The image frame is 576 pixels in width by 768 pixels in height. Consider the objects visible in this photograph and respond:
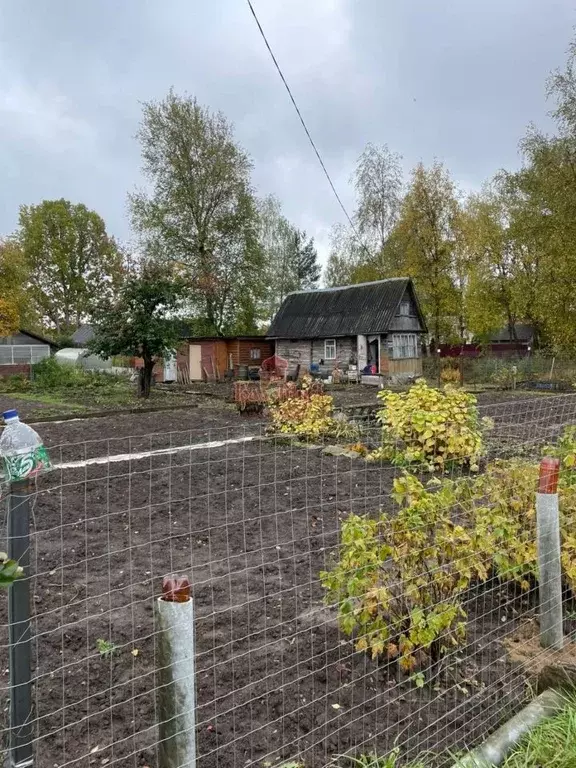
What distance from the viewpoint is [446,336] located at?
1566 inches

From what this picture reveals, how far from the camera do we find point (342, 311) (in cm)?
2859

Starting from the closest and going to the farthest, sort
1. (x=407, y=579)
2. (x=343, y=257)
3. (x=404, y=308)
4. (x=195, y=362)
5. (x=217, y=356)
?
(x=407, y=579)
(x=404, y=308)
(x=217, y=356)
(x=195, y=362)
(x=343, y=257)

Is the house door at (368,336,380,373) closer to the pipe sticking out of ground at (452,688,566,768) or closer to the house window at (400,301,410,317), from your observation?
the house window at (400,301,410,317)

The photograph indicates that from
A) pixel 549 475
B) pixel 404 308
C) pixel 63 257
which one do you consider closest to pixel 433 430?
pixel 549 475

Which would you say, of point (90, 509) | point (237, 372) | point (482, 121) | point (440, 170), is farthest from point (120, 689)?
point (440, 170)

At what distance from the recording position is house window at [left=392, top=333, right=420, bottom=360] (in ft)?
88.2

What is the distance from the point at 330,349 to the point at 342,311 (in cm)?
205

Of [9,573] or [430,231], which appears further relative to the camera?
[430,231]

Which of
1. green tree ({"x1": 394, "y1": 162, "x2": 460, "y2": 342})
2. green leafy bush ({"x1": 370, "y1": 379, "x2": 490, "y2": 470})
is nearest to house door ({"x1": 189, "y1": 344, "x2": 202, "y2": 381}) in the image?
green tree ({"x1": 394, "y1": 162, "x2": 460, "y2": 342})

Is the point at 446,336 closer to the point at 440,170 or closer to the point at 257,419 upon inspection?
the point at 440,170

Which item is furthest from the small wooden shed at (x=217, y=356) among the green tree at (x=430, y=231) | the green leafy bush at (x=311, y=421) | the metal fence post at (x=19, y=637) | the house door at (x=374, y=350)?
the metal fence post at (x=19, y=637)

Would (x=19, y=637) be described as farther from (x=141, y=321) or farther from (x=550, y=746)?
(x=141, y=321)

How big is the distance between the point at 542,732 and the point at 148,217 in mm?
31698

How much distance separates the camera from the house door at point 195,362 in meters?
30.3
